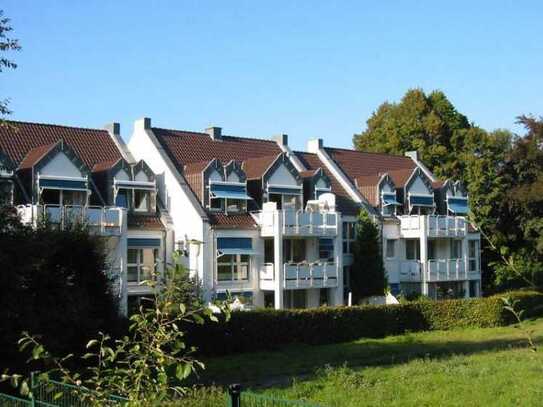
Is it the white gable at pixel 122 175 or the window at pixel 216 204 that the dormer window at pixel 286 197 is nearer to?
the window at pixel 216 204

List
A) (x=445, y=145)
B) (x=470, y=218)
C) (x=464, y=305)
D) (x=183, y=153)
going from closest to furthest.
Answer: (x=470, y=218), (x=464, y=305), (x=183, y=153), (x=445, y=145)

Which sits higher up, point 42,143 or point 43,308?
point 42,143

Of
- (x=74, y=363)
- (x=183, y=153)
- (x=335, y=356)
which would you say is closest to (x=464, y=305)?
(x=335, y=356)

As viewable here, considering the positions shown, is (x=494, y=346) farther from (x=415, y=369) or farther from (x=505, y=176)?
(x=505, y=176)

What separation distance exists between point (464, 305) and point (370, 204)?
10.3m

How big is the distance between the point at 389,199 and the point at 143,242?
17.4 m

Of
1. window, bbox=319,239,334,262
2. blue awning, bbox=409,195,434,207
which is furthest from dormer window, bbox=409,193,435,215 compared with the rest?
window, bbox=319,239,334,262

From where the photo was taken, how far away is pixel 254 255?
40.9 meters

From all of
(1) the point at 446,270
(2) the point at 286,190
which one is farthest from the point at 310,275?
(1) the point at 446,270

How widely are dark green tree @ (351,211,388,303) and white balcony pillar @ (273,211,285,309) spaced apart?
6134mm

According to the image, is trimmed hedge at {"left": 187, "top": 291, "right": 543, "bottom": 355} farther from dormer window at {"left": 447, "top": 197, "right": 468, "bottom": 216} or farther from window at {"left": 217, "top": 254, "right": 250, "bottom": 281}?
dormer window at {"left": 447, "top": 197, "right": 468, "bottom": 216}

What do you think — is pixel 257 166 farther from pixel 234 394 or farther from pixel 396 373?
pixel 234 394

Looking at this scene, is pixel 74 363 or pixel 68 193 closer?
pixel 74 363

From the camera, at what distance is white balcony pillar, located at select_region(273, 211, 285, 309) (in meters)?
39.8
